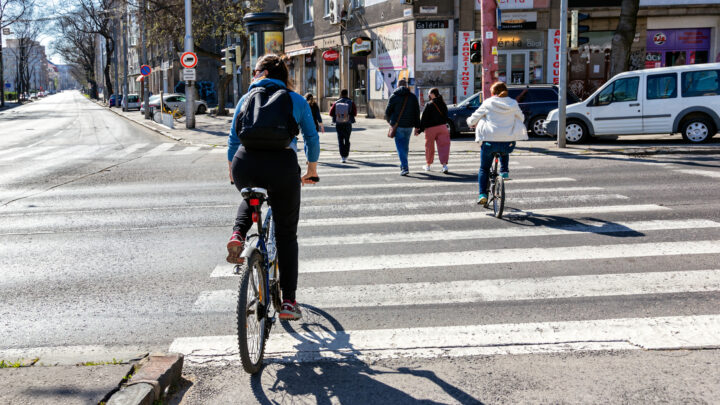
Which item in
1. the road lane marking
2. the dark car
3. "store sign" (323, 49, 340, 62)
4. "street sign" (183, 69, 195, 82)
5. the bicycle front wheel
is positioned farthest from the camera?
"store sign" (323, 49, 340, 62)

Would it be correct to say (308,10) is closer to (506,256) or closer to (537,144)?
(537,144)

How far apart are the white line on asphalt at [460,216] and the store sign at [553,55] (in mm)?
20510

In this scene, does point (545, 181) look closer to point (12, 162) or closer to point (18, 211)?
point (18, 211)

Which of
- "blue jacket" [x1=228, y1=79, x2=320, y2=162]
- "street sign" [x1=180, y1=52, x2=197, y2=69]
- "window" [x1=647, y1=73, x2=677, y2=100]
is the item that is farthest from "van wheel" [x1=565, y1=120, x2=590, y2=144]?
"blue jacket" [x1=228, y1=79, x2=320, y2=162]

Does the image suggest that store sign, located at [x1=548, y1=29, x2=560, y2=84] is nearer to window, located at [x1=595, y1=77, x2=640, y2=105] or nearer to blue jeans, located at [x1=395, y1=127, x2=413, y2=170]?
window, located at [x1=595, y1=77, x2=640, y2=105]

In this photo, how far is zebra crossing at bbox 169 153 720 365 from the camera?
14.9ft

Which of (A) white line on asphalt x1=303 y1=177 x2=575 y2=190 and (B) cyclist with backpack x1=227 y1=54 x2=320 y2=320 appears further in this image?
(A) white line on asphalt x1=303 y1=177 x2=575 y2=190

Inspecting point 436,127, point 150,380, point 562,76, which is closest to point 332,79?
point 562,76

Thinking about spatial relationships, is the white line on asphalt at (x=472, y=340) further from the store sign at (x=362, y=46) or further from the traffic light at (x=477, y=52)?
the store sign at (x=362, y=46)

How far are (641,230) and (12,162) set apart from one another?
591 inches

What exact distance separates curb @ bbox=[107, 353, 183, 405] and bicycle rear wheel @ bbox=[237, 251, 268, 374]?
406 mm

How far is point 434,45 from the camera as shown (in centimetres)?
2880

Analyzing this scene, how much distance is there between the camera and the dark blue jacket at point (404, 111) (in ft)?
43.9

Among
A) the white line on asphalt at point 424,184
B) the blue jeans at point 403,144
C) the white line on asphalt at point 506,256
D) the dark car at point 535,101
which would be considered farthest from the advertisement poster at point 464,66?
the white line on asphalt at point 506,256
